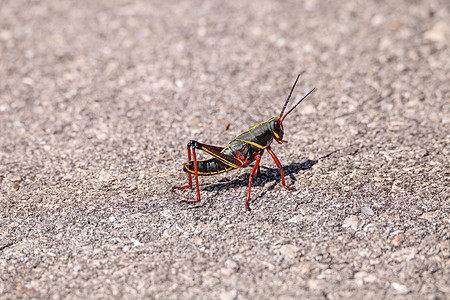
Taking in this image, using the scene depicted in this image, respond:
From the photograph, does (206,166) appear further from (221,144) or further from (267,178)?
(221,144)

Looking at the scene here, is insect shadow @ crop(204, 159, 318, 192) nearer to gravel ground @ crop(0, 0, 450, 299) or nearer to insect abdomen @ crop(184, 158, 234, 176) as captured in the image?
gravel ground @ crop(0, 0, 450, 299)

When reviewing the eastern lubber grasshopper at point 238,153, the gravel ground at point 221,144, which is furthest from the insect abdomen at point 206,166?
the gravel ground at point 221,144

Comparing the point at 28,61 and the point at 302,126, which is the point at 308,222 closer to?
the point at 302,126

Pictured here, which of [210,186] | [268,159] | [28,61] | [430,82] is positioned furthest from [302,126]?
[28,61]

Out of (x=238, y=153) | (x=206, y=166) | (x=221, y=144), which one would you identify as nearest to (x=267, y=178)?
(x=238, y=153)

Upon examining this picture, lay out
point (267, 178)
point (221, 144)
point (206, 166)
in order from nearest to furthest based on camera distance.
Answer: point (206, 166) < point (267, 178) < point (221, 144)

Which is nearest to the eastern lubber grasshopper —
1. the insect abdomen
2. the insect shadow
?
the insect abdomen
